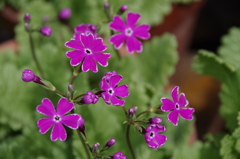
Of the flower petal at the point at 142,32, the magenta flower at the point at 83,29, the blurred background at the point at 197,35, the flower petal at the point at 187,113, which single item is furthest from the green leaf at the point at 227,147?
the blurred background at the point at 197,35

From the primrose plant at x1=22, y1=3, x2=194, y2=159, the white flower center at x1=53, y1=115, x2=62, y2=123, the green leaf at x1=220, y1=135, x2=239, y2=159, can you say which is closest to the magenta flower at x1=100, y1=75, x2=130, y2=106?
the primrose plant at x1=22, y1=3, x2=194, y2=159

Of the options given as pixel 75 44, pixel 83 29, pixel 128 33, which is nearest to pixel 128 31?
pixel 128 33

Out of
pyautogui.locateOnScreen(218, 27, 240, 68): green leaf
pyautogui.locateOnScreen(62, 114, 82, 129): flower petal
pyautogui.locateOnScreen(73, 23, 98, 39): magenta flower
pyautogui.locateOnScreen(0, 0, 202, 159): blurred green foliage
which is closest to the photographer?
pyautogui.locateOnScreen(62, 114, 82, 129): flower petal

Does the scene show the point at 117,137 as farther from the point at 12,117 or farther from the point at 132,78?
the point at 12,117

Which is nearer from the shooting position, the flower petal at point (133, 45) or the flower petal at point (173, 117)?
the flower petal at point (173, 117)

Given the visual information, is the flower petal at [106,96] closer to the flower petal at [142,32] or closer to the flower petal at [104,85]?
the flower petal at [104,85]

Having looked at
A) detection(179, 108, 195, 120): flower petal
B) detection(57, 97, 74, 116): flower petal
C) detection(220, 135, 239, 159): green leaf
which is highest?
detection(57, 97, 74, 116): flower petal

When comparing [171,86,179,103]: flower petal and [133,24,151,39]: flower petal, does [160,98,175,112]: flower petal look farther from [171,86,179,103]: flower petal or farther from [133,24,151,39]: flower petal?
[133,24,151,39]: flower petal
